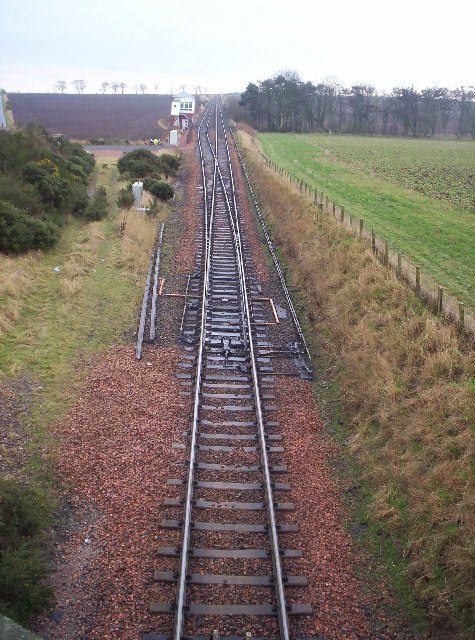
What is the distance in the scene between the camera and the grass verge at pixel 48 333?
7078 mm

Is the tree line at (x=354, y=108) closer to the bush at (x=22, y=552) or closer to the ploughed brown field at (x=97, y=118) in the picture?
the ploughed brown field at (x=97, y=118)

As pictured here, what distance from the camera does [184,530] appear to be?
7773 millimetres

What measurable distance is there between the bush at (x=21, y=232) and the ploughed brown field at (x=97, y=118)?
37.6 meters

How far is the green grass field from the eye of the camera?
18691 millimetres

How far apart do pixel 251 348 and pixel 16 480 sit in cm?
629

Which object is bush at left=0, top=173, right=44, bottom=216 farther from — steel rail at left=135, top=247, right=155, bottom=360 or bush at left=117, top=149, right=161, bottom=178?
bush at left=117, top=149, right=161, bottom=178

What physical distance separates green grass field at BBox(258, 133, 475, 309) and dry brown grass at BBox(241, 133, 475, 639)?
9.14 feet

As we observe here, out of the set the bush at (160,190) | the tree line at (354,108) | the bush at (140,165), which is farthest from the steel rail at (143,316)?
the tree line at (354,108)

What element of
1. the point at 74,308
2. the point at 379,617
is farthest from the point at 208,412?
the point at 74,308

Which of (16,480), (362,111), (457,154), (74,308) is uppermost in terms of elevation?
(362,111)

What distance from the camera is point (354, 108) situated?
294ft

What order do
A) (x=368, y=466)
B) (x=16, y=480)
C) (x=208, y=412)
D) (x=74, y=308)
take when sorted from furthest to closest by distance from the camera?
(x=74, y=308) < (x=208, y=412) < (x=368, y=466) < (x=16, y=480)

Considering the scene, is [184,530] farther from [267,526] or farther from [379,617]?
[379,617]

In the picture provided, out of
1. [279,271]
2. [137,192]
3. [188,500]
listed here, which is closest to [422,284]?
[279,271]
